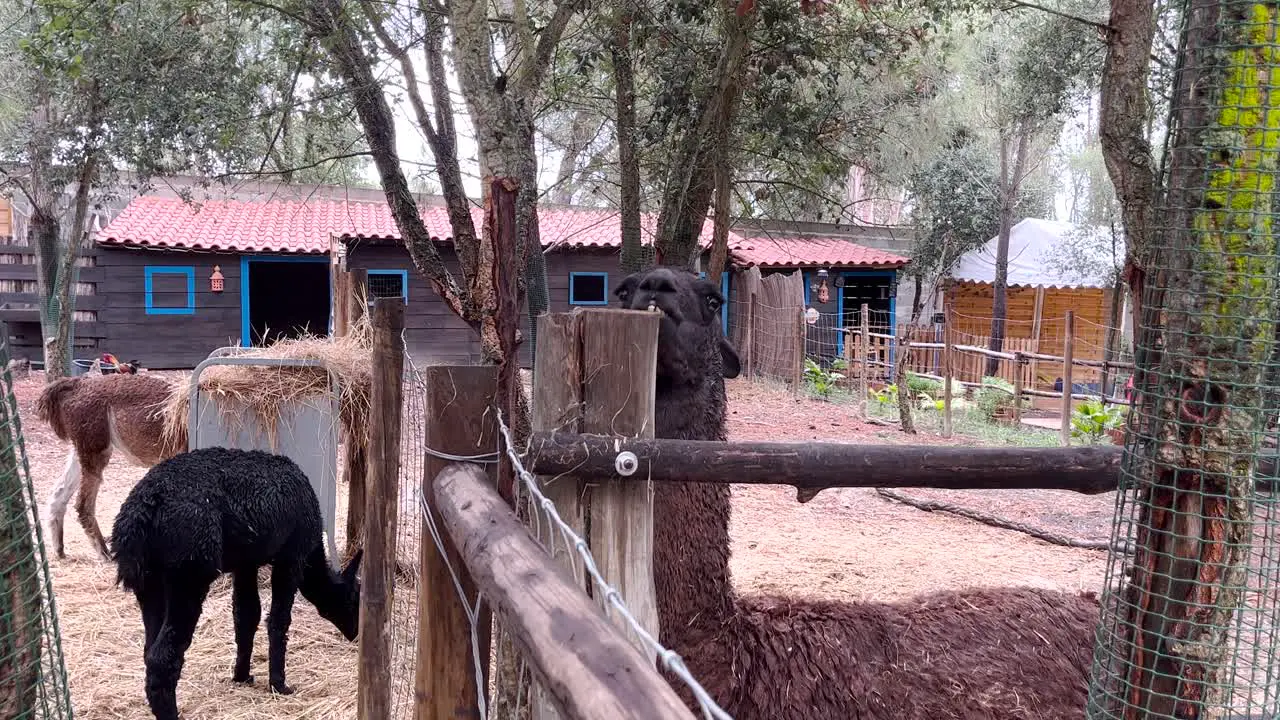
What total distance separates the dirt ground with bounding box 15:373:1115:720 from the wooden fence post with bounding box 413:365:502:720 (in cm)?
197

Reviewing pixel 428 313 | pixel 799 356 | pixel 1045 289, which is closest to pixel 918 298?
pixel 1045 289

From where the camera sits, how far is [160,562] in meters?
4.23

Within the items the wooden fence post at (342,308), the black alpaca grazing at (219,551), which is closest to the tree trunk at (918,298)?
the wooden fence post at (342,308)

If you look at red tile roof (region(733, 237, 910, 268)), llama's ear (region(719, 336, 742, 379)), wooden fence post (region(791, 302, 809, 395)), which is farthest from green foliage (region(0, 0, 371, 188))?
red tile roof (region(733, 237, 910, 268))

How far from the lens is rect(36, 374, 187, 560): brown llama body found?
258 inches

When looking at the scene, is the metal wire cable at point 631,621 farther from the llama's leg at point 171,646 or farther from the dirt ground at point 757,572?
the dirt ground at point 757,572

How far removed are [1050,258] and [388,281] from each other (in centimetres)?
1591

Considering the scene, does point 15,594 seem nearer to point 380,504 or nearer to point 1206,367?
point 380,504

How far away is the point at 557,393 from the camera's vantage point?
6.95ft

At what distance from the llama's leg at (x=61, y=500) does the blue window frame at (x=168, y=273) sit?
36.2ft

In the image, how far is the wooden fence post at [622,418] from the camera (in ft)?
6.82

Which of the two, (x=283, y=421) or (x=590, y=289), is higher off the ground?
(x=590, y=289)

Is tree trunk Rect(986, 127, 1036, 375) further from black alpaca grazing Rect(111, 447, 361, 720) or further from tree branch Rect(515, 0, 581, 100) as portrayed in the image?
black alpaca grazing Rect(111, 447, 361, 720)

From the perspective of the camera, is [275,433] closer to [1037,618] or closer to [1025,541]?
[1037,618]
